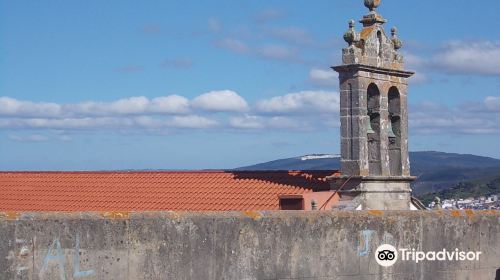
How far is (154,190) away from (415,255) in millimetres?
10900

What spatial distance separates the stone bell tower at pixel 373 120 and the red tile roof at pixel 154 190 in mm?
818

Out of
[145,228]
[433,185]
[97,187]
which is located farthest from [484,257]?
[433,185]

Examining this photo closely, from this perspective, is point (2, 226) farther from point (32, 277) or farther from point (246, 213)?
point (246, 213)

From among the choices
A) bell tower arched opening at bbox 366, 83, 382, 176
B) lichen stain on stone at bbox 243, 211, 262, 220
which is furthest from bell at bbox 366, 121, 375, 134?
lichen stain on stone at bbox 243, 211, 262, 220

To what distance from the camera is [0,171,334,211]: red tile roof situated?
19.6 meters

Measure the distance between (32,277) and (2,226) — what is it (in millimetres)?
517

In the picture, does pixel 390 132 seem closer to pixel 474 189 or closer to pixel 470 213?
pixel 470 213

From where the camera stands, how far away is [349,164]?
19.0 meters

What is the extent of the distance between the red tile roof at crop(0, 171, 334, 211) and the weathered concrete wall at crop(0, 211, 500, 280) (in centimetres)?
762

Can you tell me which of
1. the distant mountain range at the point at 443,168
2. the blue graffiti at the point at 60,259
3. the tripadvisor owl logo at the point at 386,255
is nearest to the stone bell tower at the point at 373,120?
the tripadvisor owl logo at the point at 386,255

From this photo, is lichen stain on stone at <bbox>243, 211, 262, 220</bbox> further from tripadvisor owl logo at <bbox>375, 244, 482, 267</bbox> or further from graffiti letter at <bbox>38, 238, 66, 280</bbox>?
graffiti letter at <bbox>38, 238, 66, 280</bbox>

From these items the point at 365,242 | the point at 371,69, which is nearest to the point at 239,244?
the point at 365,242

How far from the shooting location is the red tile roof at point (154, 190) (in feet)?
64.3

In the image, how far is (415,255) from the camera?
36.0ft
